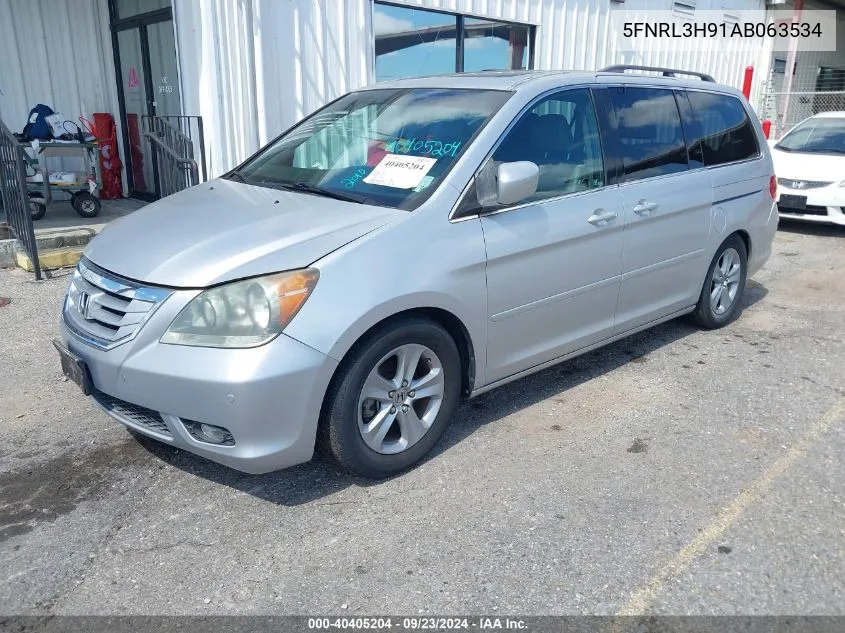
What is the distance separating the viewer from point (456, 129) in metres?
3.66

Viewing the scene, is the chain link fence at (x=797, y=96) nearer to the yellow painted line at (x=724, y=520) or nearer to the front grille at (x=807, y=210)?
the front grille at (x=807, y=210)

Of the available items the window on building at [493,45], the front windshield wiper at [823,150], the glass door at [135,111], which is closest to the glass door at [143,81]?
the glass door at [135,111]

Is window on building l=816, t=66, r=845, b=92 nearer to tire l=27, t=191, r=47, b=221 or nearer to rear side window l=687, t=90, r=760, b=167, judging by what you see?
rear side window l=687, t=90, r=760, b=167

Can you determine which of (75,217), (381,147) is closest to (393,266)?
(381,147)

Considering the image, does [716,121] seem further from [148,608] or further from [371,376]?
[148,608]

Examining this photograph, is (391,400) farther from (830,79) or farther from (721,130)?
(830,79)

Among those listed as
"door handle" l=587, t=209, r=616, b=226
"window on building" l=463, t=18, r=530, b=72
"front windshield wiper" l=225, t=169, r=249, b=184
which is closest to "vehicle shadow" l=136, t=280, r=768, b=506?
"door handle" l=587, t=209, r=616, b=226

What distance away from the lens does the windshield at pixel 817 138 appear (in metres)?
9.81

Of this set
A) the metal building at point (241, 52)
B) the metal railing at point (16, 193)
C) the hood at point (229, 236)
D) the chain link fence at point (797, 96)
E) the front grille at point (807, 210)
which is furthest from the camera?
the chain link fence at point (797, 96)

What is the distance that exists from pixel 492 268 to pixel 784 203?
746cm

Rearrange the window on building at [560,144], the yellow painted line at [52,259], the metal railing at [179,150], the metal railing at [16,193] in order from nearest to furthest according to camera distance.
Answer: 1. the window on building at [560,144]
2. the metal railing at [16,193]
3. the yellow painted line at [52,259]
4. the metal railing at [179,150]

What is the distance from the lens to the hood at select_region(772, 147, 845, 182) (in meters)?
9.05

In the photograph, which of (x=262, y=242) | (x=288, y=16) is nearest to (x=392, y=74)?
(x=288, y=16)

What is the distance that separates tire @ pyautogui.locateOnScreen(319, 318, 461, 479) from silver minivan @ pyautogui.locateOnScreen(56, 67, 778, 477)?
0.03 feet
